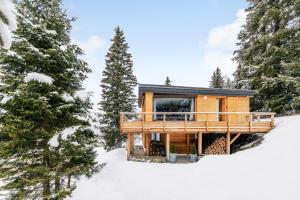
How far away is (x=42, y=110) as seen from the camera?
9.69 m

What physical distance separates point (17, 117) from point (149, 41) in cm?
4057

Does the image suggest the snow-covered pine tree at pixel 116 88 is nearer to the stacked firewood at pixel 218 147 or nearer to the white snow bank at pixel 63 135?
the stacked firewood at pixel 218 147

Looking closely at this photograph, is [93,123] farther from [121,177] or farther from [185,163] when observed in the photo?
[185,163]

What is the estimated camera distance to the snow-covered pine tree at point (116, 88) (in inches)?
1074

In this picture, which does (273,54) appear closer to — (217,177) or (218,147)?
(218,147)

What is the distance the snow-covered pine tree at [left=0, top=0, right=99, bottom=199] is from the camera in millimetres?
9297

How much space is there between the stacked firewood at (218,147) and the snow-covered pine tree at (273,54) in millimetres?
7415

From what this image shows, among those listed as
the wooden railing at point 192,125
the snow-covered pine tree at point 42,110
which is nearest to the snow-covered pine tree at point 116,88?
the wooden railing at point 192,125

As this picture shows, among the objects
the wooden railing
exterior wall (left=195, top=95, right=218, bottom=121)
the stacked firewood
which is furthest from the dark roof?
the stacked firewood

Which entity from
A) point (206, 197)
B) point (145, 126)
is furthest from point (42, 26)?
point (206, 197)

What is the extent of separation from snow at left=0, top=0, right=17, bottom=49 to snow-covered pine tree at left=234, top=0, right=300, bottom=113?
20582 millimetres

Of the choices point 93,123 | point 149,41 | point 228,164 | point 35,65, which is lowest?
point 228,164

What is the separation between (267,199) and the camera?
28.5 ft

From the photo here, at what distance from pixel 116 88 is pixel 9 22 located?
2695cm
